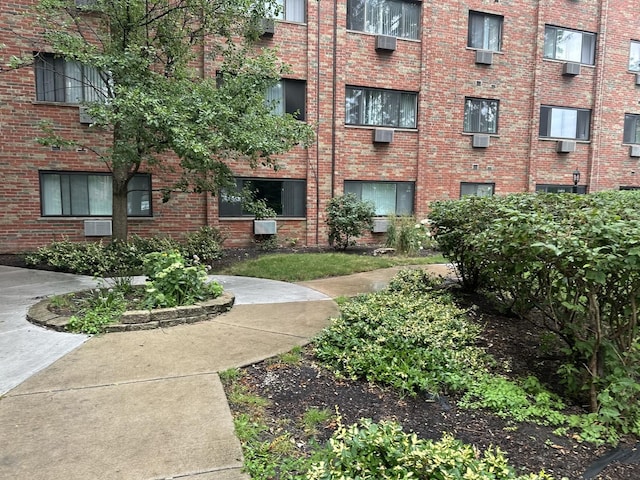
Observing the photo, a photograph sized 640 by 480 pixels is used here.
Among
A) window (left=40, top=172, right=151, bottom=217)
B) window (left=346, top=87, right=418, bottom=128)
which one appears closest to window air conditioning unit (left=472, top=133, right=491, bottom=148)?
window (left=346, top=87, right=418, bottom=128)

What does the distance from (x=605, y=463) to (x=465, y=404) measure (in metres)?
0.86

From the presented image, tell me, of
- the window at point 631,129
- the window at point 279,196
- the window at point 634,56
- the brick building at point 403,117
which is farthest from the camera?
the window at point 631,129

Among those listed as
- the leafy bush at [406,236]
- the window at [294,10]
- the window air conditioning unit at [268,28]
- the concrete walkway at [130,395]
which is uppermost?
the window at [294,10]

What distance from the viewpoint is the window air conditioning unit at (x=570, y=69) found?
14.3 metres

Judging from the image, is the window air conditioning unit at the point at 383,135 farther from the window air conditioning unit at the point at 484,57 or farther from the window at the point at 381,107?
the window air conditioning unit at the point at 484,57

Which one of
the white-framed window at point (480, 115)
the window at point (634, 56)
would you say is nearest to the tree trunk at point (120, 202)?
the white-framed window at point (480, 115)

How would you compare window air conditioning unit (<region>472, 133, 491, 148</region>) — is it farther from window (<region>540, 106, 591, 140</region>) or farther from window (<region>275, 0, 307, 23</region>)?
window (<region>275, 0, 307, 23</region>)

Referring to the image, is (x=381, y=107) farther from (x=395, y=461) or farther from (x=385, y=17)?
(x=395, y=461)

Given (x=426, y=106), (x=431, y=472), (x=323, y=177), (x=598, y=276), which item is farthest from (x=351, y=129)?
(x=431, y=472)

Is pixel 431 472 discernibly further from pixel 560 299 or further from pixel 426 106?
pixel 426 106

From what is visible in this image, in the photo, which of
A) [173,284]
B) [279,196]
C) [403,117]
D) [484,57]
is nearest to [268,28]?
[279,196]

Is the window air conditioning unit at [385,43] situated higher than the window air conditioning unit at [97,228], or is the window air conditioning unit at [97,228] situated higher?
the window air conditioning unit at [385,43]

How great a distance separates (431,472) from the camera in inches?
72.6

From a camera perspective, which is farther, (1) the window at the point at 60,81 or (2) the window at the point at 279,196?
(2) the window at the point at 279,196
